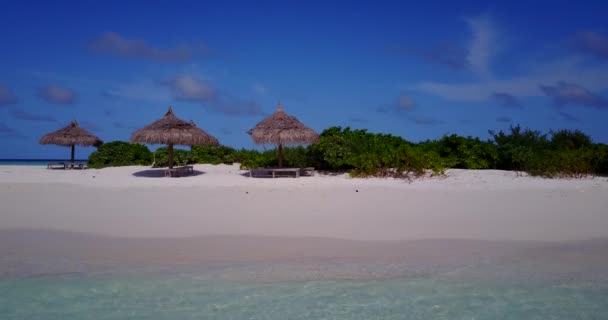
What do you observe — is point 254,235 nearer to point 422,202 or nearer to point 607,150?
point 422,202

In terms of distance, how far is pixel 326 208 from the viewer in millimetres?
8125

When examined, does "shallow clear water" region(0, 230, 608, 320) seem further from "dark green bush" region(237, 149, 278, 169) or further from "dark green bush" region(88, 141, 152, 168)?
"dark green bush" region(88, 141, 152, 168)

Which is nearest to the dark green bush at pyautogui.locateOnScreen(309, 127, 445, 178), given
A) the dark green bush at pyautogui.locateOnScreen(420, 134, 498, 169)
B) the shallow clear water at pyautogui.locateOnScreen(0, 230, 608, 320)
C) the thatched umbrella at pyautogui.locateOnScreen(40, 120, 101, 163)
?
the dark green bush at pyautogui.locateOnScreen(420, 134, 498, 169)

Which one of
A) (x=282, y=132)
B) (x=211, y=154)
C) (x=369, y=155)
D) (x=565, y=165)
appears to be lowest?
(x=565, y=165)

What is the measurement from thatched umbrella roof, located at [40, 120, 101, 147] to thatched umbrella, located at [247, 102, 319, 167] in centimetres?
921

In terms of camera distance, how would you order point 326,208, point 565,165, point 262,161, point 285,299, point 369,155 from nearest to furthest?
point 285,299 < point 326,208 < point 565,165 < point 369,155 < point 262,161

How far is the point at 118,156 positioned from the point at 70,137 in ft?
6.77

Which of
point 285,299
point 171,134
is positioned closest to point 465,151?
point 171,134

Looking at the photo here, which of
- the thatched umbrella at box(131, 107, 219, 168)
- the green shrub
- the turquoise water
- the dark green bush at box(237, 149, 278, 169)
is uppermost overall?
the thatched umbrella at box(131, 107, 219, 168)

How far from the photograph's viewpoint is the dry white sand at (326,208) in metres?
6.51

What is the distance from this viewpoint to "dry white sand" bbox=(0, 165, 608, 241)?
6.51 meters

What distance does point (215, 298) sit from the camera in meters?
4.03

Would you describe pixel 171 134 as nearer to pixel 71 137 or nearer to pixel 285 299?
pixel 71 137

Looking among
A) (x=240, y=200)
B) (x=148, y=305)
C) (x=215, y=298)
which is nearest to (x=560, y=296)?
(x=215, y=298)
